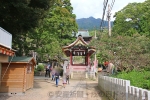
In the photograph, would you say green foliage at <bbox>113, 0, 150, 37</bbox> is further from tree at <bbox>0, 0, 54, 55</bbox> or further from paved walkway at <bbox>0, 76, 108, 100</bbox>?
tree at <bbox>0, 0, 54, 55</bbox>

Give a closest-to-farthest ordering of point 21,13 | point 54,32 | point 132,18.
A: point 21,13, point 54,32, point 132,18

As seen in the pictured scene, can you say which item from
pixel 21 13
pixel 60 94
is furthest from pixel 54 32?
pixel 60 94

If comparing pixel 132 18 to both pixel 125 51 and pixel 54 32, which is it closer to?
pixel 54 32

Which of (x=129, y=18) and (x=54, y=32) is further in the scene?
(x=129, y=18)

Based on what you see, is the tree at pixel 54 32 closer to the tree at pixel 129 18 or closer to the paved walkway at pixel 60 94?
the paved walkway at pixel 60 94

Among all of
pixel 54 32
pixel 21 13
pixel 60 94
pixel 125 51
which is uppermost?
pixel 54 32

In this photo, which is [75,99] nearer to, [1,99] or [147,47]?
[1,99]

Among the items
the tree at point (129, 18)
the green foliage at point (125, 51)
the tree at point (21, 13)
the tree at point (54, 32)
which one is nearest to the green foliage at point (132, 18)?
the tree at point (129, 18)

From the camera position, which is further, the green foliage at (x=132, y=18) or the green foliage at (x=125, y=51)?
the green foliage at (x=132, y=18)

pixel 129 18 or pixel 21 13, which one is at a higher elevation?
pixel 129 18

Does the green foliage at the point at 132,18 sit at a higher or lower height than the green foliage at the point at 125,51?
higher

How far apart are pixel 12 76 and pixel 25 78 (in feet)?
2.86

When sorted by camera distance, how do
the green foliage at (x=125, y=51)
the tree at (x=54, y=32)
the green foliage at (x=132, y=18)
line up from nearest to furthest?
the green foliage at (x=125, y=51), the tree at (x=54, y=32), the green foliage at (x=132, y=18)

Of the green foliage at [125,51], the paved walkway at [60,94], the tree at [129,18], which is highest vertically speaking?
the tree at [129,18]
